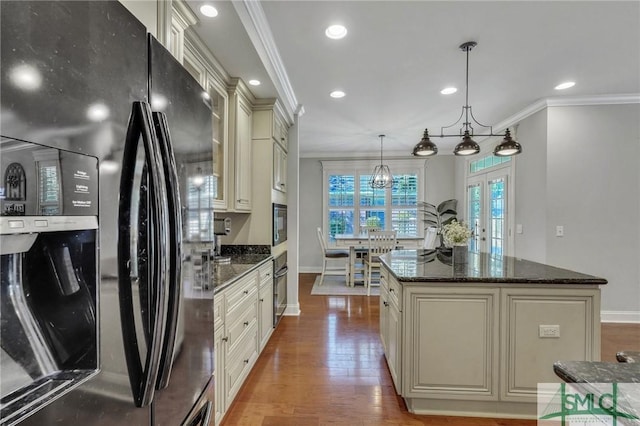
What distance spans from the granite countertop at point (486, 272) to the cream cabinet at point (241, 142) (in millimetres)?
1479

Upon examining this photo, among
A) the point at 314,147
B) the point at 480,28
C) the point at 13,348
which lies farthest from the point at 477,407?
the point at 314,147

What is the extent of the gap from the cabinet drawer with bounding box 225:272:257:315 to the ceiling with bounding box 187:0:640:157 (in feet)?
5.64

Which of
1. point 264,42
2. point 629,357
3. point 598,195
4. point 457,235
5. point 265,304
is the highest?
point 264,42

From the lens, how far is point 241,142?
295cm

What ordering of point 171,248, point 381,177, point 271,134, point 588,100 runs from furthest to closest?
point 381,177 < point 588,100 < point 271,134 < point 171,248

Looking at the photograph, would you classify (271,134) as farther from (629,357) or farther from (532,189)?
(532,189)

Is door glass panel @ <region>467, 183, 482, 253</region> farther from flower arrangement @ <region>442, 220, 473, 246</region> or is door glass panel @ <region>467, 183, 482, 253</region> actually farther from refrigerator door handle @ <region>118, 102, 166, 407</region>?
refrigerator door handle @ <region>118, 102, 166, 407</region>

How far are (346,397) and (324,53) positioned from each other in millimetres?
2793

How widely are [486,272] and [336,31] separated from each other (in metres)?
2.09

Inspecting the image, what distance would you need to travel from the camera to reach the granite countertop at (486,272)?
6.22ft

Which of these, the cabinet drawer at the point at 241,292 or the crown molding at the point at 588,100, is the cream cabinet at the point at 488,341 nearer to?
the cabinet drawer at the point at 241,292

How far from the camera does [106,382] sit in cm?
63

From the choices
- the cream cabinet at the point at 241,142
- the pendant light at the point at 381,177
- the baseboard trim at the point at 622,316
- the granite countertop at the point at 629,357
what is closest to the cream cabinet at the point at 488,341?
the granite countertop at the point at 629,357

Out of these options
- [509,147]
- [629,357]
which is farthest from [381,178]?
[629,357]
